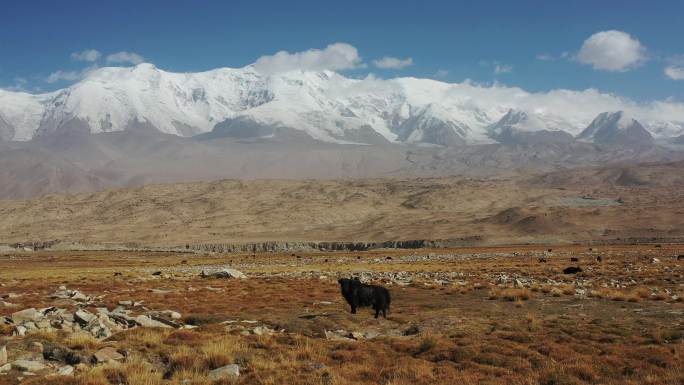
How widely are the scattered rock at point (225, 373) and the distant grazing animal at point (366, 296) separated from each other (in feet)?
31.5

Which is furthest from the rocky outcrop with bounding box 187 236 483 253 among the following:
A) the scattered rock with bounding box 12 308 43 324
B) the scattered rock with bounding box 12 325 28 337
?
the scattered rock with bounding box 12 325 28 337

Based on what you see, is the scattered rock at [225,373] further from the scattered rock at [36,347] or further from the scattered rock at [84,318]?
the scattered rock at [84,318]

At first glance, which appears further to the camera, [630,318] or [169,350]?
[630,318]

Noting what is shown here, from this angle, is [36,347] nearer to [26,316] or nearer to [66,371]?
[66,371]

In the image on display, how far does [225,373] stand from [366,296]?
33.6 feet

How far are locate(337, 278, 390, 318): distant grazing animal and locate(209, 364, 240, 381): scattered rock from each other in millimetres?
9611

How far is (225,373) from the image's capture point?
12.6 m

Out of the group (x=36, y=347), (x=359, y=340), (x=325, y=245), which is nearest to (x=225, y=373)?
(x=36, y=347)

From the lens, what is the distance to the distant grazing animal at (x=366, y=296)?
2162 cm

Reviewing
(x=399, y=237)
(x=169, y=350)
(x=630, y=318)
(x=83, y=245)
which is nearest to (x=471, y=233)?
(x=399, y=237)

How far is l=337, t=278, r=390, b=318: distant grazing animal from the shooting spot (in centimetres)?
2162

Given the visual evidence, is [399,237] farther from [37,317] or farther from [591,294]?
[37,317]

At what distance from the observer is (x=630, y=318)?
1983 centimetres

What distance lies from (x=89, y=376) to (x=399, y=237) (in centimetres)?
13947
